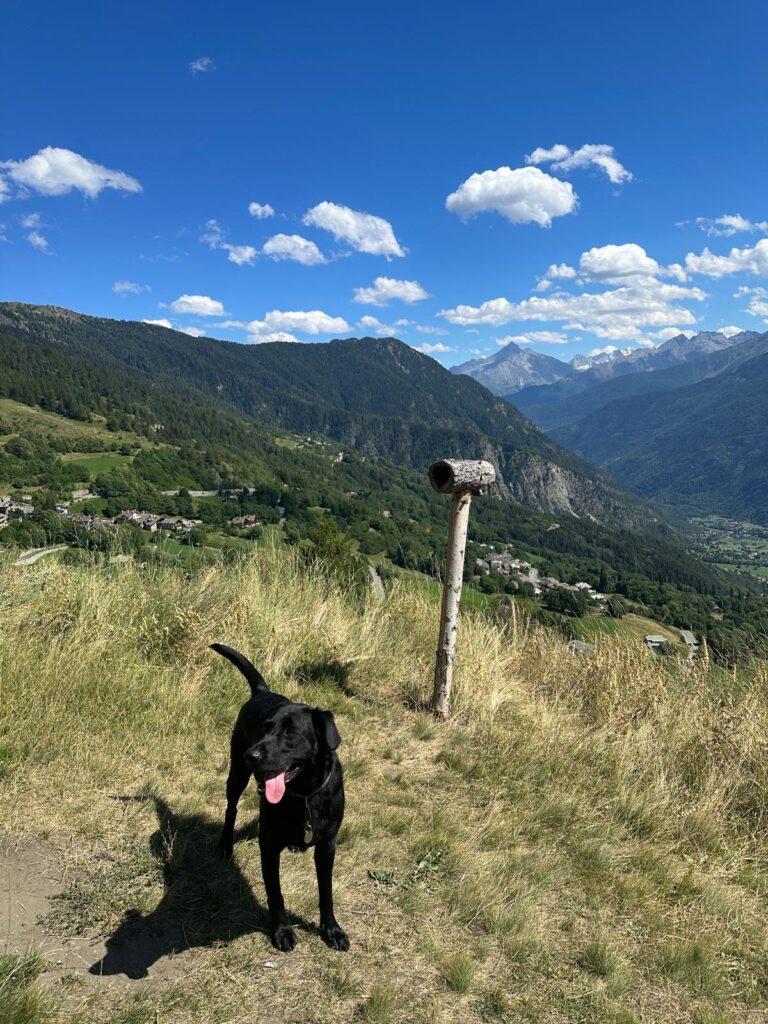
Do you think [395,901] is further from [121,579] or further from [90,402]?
[90,402]

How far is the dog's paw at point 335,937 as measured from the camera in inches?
111

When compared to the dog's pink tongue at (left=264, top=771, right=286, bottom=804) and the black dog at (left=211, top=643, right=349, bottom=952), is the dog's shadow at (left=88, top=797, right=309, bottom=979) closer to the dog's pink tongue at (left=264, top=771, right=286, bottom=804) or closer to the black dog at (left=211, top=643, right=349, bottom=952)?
the black dog at (left=211, top=643, right=349, bottom=952)

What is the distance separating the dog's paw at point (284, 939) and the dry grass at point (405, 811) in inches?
3.0

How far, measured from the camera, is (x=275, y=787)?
8.11ft

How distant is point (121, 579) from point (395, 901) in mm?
5001

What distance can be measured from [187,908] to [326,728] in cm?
137

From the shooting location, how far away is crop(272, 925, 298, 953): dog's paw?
2.76 m

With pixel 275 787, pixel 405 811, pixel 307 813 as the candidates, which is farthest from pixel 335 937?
pixel 405 811

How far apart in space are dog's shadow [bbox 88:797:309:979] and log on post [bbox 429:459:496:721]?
2.58 metres

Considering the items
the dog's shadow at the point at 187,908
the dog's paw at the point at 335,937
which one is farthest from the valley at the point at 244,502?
the dog's paw at the point at 335,937

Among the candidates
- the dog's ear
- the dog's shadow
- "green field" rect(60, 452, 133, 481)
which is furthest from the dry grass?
"green field" rect(60, 452, 133, 481)

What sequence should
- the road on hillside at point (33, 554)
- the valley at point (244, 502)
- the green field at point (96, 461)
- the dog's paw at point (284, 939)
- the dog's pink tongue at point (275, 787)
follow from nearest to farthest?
the dog's pink tongue at point (275, 787) < the dog's paw at point (284, 939) < the road on hillside at point (33, 554) < the valley at point (244, 502) < the green field at point (96, 461)

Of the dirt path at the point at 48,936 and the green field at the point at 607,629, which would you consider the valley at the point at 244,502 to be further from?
the dirt path at the point at 48,936

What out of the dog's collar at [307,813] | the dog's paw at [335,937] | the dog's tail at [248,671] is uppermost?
the dog's tail at [248,671]
